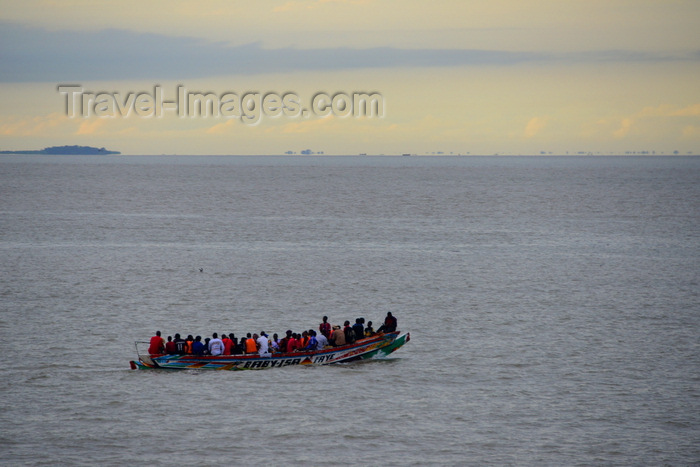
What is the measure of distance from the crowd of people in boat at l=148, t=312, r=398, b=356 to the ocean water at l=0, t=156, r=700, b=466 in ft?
2.92

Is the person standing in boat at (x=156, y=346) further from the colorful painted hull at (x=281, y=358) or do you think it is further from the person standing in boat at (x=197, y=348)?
the person standing in boat at (x=197, y=348)

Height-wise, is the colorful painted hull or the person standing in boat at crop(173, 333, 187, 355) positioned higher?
the person standing in boat at crop(173, 333, 187, 355)

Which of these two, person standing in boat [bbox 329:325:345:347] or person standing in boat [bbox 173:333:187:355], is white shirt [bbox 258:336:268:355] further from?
person standing in boat [bbox 173:333:187:355]

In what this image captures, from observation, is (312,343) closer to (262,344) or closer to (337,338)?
(337,338)

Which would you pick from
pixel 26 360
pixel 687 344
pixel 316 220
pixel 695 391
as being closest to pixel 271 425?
pixel 26 360

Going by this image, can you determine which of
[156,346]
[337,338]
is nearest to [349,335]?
[337,338]

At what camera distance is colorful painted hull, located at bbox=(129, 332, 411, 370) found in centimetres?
2867

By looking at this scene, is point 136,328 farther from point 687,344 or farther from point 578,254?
point 578,254

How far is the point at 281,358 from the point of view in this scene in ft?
96.0

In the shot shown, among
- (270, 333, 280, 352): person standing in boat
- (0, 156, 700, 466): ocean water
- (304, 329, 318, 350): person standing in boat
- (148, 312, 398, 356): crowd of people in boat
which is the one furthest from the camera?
(304, 329, 318, 350): person standing in boat

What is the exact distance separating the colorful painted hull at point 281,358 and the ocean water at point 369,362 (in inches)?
15.4

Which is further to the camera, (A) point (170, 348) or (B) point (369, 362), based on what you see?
(B) point (369, 362)

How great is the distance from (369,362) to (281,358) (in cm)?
371

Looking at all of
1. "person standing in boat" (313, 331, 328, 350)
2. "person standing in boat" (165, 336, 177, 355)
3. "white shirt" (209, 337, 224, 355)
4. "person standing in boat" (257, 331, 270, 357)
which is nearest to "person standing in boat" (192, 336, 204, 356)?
"white shirt" (209, 337, 224, 355)
